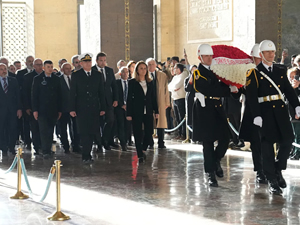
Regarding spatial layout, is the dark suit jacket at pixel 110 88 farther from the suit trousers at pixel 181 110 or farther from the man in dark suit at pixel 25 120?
the suit trousers at pixel 181 110

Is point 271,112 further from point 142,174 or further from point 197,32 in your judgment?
point 197,32

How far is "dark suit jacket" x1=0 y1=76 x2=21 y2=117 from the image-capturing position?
12.2 metres

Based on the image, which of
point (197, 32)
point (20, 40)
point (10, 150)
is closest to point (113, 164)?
point (10, 150)

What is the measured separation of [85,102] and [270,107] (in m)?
3.91

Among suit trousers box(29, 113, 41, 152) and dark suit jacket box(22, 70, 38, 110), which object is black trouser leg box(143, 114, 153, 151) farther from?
dark suit jacket box(22, 70, 38, 110)

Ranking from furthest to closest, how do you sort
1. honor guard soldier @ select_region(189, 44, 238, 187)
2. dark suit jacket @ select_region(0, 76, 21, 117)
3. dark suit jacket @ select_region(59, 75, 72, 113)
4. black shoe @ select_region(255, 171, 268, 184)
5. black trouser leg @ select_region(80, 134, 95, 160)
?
dark suit jacket @ select_region(59, 75, 72, 113) → dark suit jacket @ select_region(0, 76, 21, 117) → black trouser leg @ select_region(80, 134, 95, 160) → black shoe @ select_region(255, 171, 268, 184) → honor guard soldier @ select_region(189, 44, 238, 187)

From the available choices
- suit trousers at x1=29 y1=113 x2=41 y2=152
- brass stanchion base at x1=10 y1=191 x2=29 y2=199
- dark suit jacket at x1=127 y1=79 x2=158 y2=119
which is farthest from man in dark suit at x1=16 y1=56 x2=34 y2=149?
brass stanchion base at x1=10 y1=191 x2=29 y2=199

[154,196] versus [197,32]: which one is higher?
[197,32]

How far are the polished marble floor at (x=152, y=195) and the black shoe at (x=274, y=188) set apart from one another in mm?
133

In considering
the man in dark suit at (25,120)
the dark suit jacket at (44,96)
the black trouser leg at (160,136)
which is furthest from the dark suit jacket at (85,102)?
the man in dark suit at (25,120)

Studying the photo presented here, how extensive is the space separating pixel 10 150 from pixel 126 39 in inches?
200

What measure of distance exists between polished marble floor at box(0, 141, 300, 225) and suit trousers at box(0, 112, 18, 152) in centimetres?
112

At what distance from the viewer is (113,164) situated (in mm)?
10695

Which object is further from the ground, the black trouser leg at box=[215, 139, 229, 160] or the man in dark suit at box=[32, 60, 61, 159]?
the man in dark suit at box=[32, 60, 61, 159]
